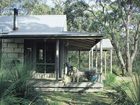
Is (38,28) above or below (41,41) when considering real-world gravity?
above

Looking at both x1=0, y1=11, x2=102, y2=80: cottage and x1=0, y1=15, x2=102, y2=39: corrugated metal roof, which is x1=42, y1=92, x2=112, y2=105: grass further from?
x1=0, y1=15, x2=102, y2=39: corrugated metal roof

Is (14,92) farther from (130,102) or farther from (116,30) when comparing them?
(116,30)

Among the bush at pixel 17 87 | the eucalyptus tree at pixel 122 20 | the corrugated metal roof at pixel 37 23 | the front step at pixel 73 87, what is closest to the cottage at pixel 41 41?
the corrugated metal roof at pixel 37 23

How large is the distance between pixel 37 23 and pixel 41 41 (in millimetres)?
3299

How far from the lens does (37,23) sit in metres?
22.0

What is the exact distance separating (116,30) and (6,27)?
26.3m

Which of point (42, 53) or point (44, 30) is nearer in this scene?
point (42, 53)

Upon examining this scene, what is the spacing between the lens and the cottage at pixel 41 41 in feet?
54.6

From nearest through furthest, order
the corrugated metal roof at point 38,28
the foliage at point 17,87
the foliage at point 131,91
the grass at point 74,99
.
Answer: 1. the foliage at point 131,91
2. the foliage at point 17,87
3. the grass at point 74,99
4. the corrugated metal roof at point 38,28

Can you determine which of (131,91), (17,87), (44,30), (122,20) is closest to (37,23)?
(44,30)

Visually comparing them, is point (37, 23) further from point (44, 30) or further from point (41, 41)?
point (41, 41)

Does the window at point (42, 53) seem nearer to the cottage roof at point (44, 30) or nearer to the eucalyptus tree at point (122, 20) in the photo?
the cottage roof at point (44, 30)

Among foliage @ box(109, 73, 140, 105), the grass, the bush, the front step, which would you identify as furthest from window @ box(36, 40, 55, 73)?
foliage @ box(109, 73, 140, 105)

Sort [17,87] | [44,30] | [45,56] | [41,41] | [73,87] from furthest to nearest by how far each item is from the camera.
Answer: [44,30] < [41,41] < [45,56] < [73,87] < [17,87]
